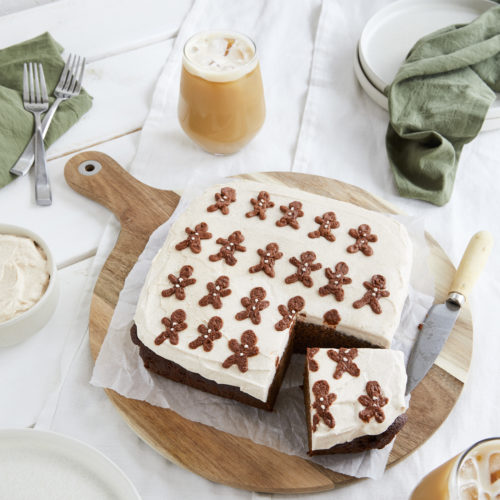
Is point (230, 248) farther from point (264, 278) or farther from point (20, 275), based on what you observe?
point (20, 275)

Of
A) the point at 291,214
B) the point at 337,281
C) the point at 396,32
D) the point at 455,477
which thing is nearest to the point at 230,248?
the point at 291,214

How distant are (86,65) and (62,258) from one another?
1104 millimetres

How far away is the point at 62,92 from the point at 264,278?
134cm

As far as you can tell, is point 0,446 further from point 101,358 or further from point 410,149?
point 410,149

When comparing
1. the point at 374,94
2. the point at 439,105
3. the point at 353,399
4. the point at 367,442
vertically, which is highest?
the point at 439,105

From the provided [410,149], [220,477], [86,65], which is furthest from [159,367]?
[86,65]

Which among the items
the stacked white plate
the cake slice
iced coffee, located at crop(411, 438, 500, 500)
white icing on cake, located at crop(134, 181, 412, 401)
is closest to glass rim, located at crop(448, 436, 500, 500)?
iced coffee, located at crop(411, 438, 500, 500)

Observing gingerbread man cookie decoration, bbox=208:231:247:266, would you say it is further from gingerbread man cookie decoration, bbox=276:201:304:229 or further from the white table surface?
the white table surface

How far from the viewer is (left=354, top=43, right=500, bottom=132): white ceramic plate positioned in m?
2.51

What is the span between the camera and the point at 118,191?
2.34m

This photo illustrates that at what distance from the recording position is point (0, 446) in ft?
4.60

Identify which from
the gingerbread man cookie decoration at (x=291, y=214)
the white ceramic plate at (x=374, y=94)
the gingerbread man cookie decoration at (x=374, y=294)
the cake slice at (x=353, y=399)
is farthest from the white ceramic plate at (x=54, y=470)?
the white ceramic plate at (x=374, y=94)

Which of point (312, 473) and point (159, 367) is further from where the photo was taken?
point (159, 367)

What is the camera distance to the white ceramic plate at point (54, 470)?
4.37ft
